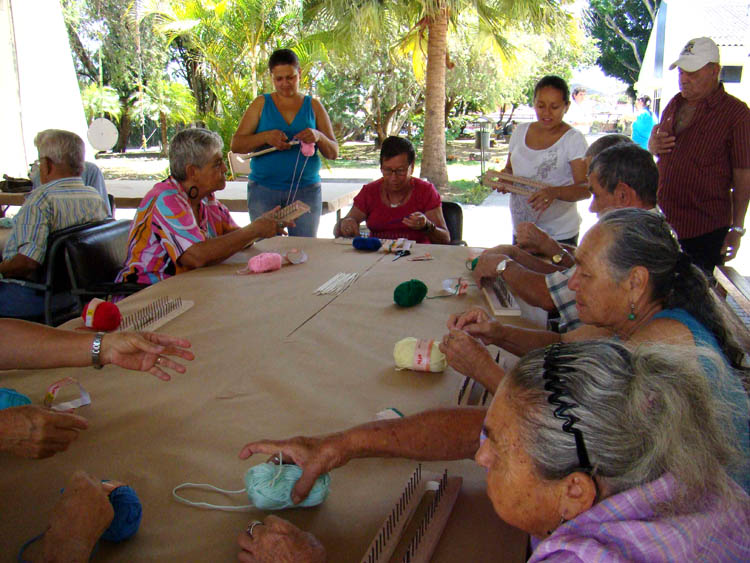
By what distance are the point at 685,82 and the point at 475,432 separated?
295 centimetres

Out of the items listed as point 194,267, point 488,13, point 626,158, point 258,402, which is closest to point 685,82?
point 626,158

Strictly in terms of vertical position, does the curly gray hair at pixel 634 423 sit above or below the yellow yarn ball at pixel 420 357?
above

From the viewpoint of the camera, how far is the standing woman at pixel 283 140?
13.3ft

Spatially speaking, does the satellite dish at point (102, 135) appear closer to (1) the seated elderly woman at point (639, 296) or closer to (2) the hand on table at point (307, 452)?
(1) the seated elderly woman at point (639, 296)

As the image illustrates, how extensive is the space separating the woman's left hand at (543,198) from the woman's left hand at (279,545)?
273cm

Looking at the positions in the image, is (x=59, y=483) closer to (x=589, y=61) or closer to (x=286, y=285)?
(x=286, y=285)

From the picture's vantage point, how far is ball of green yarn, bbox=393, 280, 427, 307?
2.40m

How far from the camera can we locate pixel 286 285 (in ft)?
9.04

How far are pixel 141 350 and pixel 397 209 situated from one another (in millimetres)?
2489

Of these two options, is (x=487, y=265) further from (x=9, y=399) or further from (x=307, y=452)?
(x=9, y=399)

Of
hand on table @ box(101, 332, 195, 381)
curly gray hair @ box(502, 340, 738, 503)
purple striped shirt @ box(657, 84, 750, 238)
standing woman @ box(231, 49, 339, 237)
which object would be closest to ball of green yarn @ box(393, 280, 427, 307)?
hand on table @ box(101, 332, 195, 381)

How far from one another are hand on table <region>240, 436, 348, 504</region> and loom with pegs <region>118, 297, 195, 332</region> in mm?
1056

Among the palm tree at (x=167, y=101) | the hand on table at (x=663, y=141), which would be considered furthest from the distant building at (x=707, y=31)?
the hand on table at (x=663, y=141)

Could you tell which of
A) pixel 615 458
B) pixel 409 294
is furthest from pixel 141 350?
pixel 615 458
